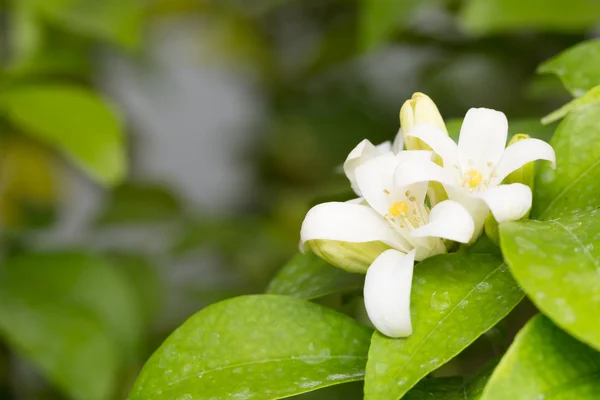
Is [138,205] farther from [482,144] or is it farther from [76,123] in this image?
[482,144]

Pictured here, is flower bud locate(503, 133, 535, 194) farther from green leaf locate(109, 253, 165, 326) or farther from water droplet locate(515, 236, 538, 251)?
green leaf locate(109, 253, 165, 326)

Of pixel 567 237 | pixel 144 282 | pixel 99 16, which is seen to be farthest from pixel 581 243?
pixel 144 282

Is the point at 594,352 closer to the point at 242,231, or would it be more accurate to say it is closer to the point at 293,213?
the point at 242,231

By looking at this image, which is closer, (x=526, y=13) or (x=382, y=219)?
(x=382, y=219)

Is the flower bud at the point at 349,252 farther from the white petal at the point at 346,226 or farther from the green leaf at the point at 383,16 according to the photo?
the green leaf at the point at 383,16

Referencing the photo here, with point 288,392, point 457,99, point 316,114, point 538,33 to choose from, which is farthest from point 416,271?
point 316,114
